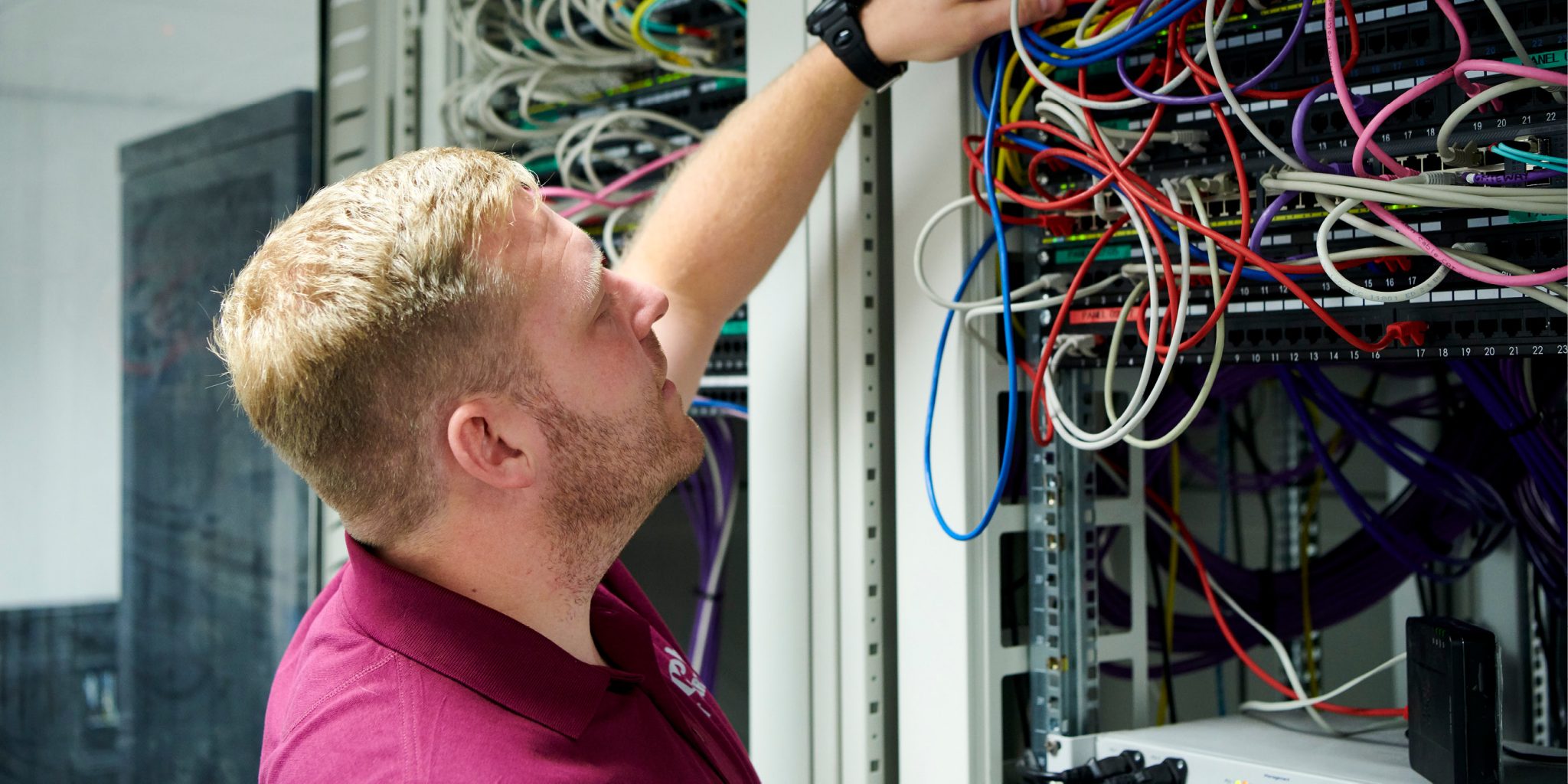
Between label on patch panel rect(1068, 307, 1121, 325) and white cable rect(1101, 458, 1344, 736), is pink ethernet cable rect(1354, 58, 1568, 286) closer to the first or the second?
label on patch panel rect(1068, 307, 1121, 325)

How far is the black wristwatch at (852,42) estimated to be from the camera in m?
1.10

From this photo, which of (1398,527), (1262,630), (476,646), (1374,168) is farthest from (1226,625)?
(476,646)

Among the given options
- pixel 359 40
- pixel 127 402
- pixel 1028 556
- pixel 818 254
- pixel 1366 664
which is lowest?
pixel 1366 664

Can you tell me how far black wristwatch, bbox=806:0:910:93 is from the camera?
1.10 meters

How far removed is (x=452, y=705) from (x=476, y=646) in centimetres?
6

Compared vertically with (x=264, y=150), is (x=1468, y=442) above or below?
below

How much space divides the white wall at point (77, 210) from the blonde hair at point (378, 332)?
37.3 inches

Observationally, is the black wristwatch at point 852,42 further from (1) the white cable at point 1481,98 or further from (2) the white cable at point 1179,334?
(1) the white cable at point 1481,98

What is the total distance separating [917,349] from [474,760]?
1.78ft

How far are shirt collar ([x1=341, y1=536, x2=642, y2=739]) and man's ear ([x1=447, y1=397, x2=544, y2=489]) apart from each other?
0.10 m

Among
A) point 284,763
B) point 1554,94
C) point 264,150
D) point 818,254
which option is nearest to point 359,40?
point 264,150

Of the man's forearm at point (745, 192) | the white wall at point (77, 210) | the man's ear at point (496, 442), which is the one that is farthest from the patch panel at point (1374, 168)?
the white wall at point (77, 210)

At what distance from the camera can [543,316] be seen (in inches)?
37.9

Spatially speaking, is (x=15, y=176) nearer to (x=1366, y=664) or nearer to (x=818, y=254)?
(x=818, y=254)
